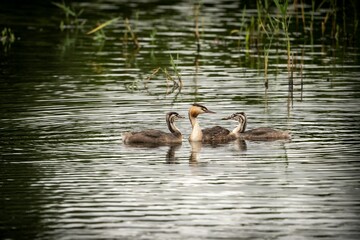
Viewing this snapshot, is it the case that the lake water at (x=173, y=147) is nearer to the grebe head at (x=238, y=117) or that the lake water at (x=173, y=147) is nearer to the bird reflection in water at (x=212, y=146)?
the bird reflection in water at (x=212, y=146)

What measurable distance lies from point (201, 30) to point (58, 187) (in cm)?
1891

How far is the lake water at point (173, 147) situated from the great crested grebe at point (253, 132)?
0.21 m

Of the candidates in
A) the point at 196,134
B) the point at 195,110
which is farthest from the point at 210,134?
the point at 195,110

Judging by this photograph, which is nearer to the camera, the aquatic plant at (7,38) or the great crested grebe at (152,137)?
the great crested grebe at (152,137)

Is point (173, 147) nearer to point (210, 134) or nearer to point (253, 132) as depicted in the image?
point (210, 134)

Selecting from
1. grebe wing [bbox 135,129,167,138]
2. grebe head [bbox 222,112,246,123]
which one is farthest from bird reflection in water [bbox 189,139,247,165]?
grebe wing [bbox 135,129,167,138]

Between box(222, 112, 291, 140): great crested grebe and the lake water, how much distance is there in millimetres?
207

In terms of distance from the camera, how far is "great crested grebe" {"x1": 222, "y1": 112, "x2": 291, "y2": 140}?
58.0ft

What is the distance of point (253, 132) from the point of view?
59.0ft

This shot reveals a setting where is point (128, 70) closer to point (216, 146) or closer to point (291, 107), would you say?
point (291, 107)

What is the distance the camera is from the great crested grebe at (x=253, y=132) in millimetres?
17672

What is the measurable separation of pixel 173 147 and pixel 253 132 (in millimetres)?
1243

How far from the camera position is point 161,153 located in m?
17.1

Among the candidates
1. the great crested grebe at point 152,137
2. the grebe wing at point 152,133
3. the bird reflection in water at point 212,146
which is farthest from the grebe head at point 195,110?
the grebe wing at point 152,133
